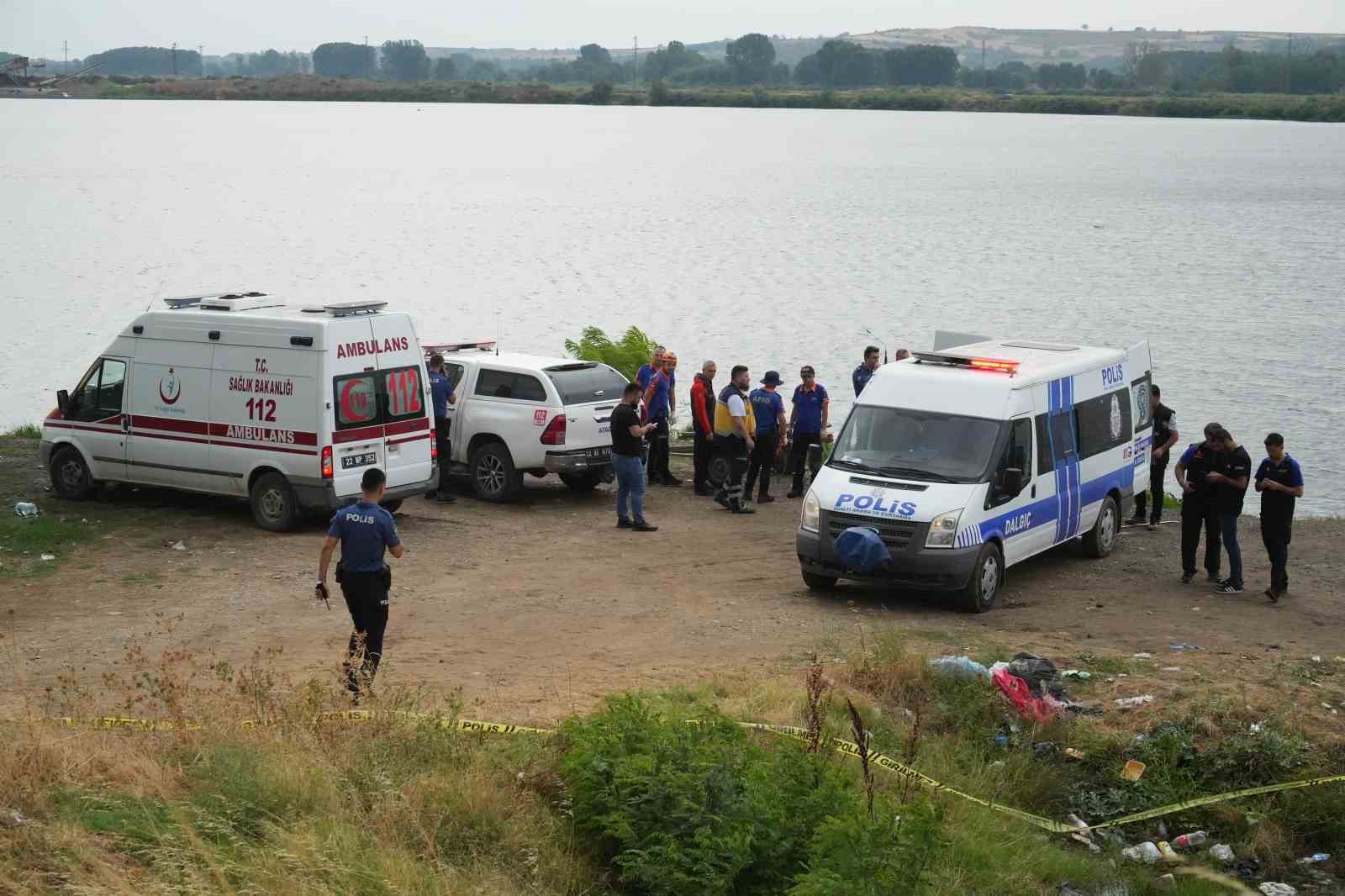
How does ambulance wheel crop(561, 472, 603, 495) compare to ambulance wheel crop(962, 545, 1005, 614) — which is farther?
ambulance wheel crop(561, 472, 603, 495)

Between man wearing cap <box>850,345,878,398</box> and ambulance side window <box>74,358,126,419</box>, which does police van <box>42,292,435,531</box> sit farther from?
man wearing cap <box>850,345,878,398</box>

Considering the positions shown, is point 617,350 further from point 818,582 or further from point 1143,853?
point 1143,853

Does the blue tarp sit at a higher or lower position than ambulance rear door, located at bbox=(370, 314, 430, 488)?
lower

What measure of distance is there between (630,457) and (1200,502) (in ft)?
21.0

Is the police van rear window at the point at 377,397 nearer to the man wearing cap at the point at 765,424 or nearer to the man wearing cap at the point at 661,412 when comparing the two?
the man wearing cap at the point at 661,412

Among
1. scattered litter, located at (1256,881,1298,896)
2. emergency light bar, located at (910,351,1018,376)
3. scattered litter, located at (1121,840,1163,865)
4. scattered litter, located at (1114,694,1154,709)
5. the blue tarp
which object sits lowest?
scattered litter, located at (1256,881,1298,896)

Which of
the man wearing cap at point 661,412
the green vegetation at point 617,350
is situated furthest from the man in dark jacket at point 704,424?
the green vegetation at point 617,350

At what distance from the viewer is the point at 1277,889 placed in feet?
30.2

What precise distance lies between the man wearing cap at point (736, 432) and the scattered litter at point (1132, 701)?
811cm

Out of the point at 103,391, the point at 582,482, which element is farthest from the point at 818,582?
the point at 103,391

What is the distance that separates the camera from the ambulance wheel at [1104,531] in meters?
17.6

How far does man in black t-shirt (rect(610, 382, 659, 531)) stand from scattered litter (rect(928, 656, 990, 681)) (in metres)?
6.45

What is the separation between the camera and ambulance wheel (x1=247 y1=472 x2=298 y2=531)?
56.6 feet

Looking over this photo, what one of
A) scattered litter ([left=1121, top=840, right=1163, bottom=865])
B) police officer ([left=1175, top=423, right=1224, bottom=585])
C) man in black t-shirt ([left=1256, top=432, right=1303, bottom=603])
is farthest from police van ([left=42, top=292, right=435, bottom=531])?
scattered litter ([left=1121, top=840, right=1163, bottom=865])
